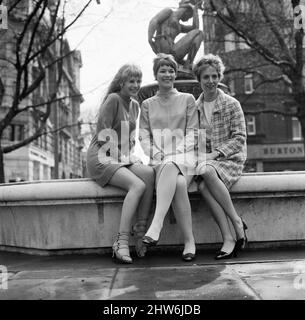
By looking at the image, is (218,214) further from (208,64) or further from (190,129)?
(208,64)

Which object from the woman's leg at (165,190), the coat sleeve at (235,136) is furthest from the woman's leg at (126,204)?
the coat sleeve at (235,136)

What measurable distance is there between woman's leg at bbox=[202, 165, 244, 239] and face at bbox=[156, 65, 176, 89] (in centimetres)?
88

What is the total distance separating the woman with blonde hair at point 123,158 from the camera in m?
3.70

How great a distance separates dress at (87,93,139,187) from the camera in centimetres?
393

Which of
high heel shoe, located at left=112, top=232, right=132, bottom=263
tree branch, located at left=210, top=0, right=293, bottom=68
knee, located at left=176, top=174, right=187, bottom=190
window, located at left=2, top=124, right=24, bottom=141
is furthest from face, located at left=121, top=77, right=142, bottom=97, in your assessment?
window, located at left=2, top=124, right=24, bottom=141

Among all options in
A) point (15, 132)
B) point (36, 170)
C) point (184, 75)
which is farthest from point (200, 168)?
point (36, 170)

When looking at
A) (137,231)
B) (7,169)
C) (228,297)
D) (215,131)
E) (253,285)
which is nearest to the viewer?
(228,297)

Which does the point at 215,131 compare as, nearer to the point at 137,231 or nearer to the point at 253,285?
the point at 137,231

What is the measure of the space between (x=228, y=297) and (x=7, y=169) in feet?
96.4

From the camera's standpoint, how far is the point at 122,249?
3594 mm

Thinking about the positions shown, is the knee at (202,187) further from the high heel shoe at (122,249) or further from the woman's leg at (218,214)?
the high heel shoe at (122,249)

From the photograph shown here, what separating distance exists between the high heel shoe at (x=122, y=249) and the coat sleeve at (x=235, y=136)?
111 centimetres
